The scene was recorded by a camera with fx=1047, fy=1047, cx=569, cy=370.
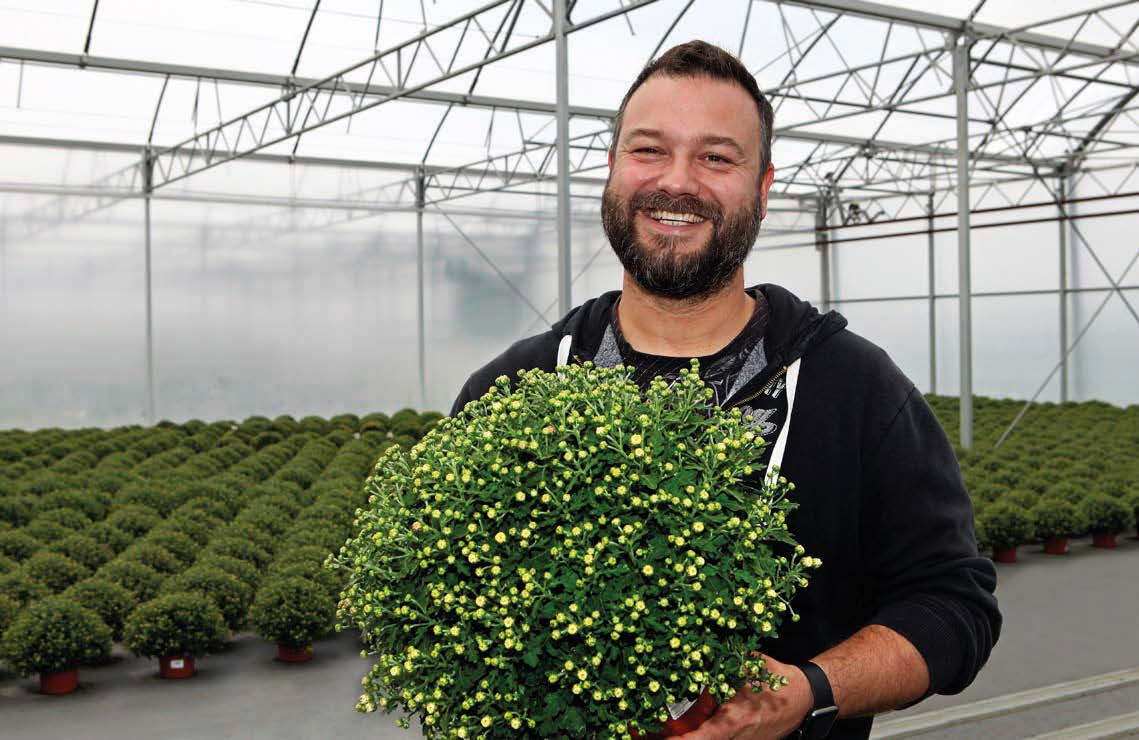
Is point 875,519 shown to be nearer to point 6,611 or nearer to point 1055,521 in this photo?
point 6,611

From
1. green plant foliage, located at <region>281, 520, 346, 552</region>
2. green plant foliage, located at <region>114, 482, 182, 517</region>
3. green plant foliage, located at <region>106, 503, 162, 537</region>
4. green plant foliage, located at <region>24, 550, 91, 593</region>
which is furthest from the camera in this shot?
green plant foliage, located at <region>114, 482, 182, 517</region>

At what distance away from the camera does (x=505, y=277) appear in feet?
80.8

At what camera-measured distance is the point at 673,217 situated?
1755 mm

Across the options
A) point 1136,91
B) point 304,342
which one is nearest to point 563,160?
point 304,342

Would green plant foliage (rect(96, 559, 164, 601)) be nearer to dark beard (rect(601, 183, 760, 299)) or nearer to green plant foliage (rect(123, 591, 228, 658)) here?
green plant foliage (rect(123, 591, 228, 658))

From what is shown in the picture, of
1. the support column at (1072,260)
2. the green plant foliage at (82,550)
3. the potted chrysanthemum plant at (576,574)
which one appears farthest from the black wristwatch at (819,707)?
the support column at (1072,260)

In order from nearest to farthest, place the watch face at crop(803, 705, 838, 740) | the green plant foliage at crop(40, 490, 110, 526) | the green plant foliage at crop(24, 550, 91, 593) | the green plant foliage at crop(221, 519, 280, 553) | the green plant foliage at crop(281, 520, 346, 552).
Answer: the watch face at crop(803, 705, 838, 740) < the green plant foliage at crop(24, 550, 91, 593) < the green plant foliage at crop(281, 520, 346, 552) < the green plant foliage at crop(221, 519, 280, 553) < the green plant foliage at crop(40, 490, 110, 526)

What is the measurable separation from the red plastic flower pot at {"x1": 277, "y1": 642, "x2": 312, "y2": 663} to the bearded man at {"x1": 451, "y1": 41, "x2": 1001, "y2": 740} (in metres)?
6.20

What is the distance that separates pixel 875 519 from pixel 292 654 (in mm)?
6440

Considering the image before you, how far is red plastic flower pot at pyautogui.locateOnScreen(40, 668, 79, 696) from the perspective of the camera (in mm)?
6742

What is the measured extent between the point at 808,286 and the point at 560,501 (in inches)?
1142

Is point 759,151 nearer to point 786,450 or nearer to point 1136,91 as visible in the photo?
point 786,450

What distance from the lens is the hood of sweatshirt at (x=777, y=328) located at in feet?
5.78

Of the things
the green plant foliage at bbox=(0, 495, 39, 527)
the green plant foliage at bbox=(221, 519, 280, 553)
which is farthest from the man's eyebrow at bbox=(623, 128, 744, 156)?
the green plant foliage at bbox=(0, 495, 39, 527)
